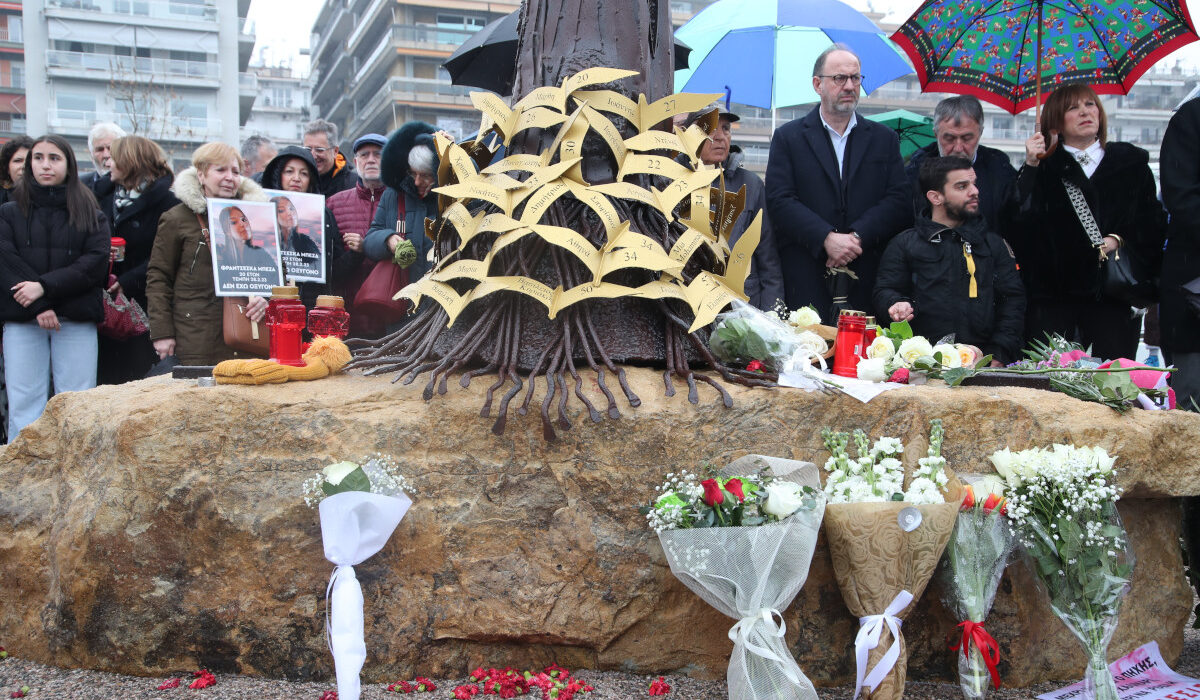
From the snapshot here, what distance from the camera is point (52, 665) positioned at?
2.95 m

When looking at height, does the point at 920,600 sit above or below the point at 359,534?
below

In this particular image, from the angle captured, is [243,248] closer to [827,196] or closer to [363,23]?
[827,196]

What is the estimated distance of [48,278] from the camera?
15.7 ft

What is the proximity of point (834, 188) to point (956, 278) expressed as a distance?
0.79m

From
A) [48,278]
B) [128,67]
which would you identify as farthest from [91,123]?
[48,278]

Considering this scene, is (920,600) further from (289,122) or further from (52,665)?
(289,122)

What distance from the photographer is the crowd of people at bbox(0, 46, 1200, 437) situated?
4516mm

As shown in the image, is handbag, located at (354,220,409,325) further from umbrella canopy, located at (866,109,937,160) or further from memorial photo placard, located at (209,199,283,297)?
umbrella canopy, located at (866,109,937,160)

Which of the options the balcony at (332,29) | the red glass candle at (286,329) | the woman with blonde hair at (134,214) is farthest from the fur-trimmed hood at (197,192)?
the balcony at (332,29)

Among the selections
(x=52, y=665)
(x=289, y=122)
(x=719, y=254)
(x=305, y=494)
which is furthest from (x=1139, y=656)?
(x=289, y=122)

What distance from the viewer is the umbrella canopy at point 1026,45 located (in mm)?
4992

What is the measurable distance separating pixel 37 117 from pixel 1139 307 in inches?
1431

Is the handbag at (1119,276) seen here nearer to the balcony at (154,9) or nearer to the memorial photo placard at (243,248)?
the memorial photo placard at (243,248)

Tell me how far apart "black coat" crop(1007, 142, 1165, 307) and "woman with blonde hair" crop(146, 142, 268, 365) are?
394cm
